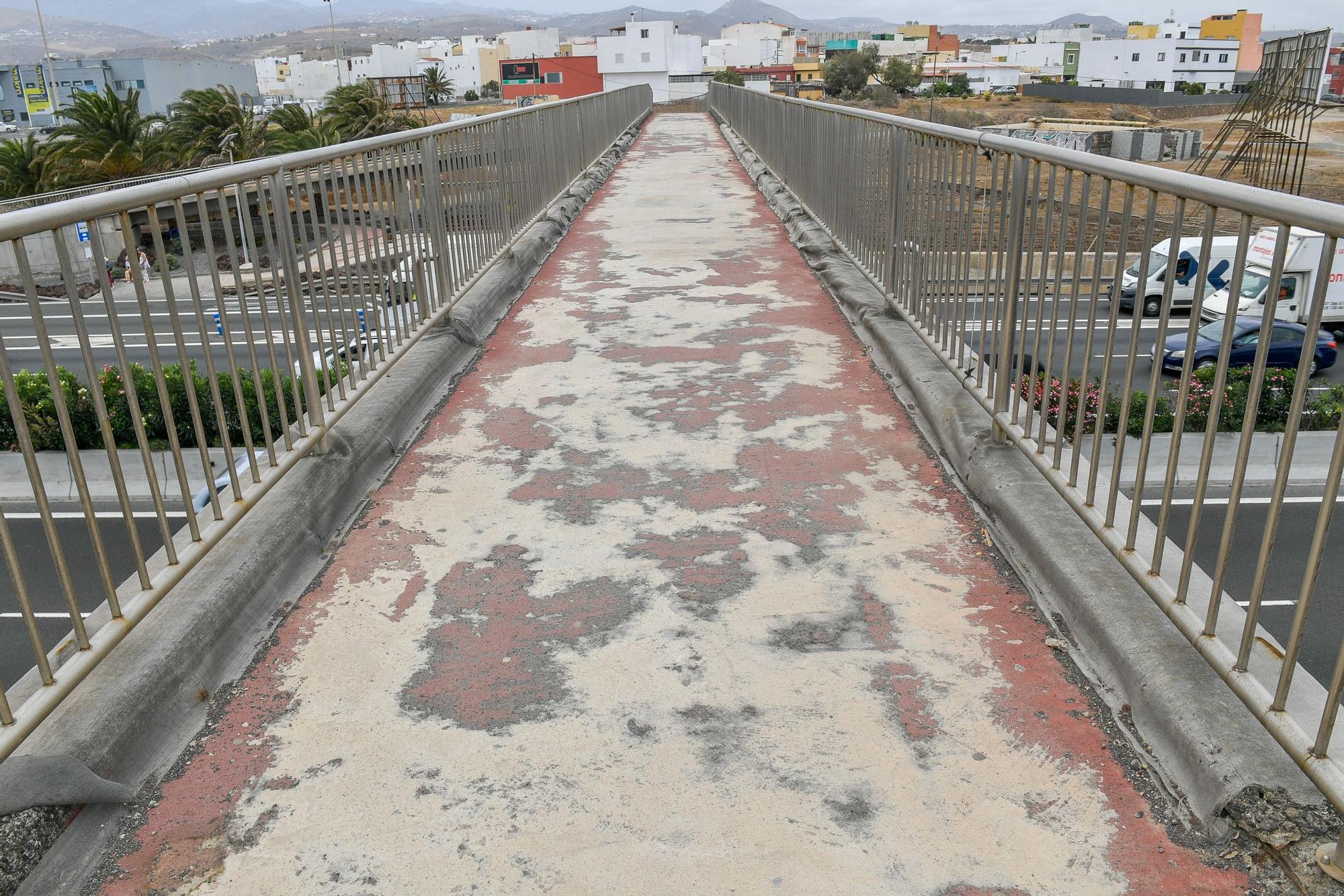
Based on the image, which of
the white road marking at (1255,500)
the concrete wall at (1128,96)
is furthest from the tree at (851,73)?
the white road marking at (1255,500)

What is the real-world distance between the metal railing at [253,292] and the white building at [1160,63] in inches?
4777

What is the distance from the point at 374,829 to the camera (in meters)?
2.11

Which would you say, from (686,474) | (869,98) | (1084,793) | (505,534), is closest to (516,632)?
(505,534)

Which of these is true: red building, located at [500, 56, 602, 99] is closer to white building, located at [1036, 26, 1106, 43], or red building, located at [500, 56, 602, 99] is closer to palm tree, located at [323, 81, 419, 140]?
palm tree, located at [323, 81, 419, 140]

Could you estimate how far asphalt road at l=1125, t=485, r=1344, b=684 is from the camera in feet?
41.1

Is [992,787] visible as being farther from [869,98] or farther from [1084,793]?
[869,98]

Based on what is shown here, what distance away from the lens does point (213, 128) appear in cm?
3950

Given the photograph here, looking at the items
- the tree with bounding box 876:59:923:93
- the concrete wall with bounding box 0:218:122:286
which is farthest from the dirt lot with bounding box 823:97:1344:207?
the concrete wall with bounding box 0:218:122:286

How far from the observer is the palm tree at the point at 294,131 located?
1475 inches

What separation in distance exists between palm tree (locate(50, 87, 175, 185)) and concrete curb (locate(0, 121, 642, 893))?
34.9 meters

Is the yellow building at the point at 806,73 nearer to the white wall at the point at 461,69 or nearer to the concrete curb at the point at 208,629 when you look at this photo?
the white wall at the point at 461,69

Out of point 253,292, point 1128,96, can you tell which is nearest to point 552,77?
point 1128,96

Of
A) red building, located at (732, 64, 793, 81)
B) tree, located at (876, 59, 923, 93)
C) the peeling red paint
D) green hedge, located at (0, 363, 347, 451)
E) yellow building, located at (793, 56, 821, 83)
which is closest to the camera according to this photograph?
the peeling red paint

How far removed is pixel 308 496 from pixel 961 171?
2.97m
